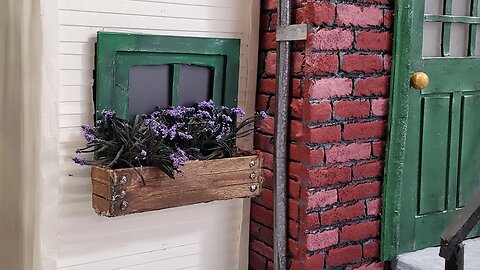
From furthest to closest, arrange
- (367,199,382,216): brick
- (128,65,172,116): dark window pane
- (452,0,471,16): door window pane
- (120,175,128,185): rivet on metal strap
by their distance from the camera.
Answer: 1. (452,0,471,16): door window pane
2. (367,199,382,216): brick
3. (128,65,172,116): dark window pane
4. (120,175,128,185): rivet on metal strap

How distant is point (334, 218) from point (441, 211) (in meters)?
0.56

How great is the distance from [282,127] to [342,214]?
422 mm

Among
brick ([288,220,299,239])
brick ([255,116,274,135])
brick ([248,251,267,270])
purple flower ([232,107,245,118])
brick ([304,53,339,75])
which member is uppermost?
brick ([304,53,339,75])

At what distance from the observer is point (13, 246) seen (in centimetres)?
213

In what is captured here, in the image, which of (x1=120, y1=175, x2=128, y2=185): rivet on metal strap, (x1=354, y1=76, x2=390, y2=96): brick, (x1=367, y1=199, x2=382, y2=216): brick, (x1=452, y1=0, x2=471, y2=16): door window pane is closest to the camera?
(x1=120, y1=175, x2=128, y2=185): rivet on metal strap

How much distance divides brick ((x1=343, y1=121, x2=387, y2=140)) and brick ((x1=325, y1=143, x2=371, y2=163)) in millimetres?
34

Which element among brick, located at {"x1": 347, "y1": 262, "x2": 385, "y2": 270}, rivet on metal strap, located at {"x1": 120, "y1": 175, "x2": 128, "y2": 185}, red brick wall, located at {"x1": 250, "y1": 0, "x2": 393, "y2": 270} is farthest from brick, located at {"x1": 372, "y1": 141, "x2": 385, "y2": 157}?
rivet on metal strap, located at {"x1": 120, "y1": 175, "x2": 128, "y2": 185}

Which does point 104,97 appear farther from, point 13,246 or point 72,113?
point 13,246

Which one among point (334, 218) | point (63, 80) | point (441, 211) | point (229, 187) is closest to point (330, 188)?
point (334, 218)

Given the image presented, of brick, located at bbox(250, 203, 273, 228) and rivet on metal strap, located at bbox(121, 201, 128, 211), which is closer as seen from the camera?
rivet on metal strap, located at bbox(121, 201, 128, 211)

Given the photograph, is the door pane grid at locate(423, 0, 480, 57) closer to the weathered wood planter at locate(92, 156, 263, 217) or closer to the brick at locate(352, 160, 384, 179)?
the brick at locate(352, 160, 384, 179)

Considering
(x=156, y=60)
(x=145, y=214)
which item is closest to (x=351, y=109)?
(x=156, y=60)

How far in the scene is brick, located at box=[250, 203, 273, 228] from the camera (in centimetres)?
249

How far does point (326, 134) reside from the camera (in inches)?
91.9
